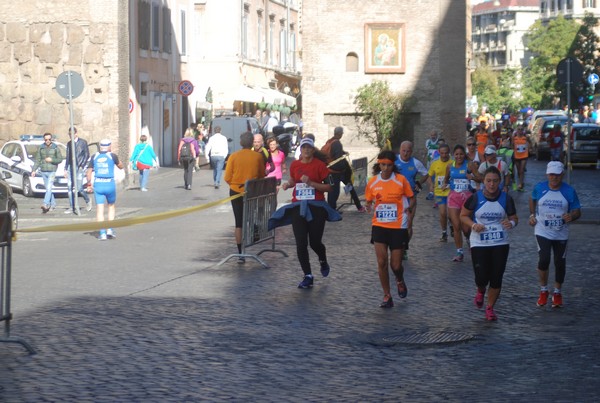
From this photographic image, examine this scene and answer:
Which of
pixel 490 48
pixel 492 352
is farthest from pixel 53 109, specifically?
pixel 490 48

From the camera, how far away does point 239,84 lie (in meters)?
64.6

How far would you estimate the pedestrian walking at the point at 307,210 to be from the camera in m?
15.0

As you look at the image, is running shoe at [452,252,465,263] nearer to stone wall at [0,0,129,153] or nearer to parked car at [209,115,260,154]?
stone wall at [0,0,129,153]

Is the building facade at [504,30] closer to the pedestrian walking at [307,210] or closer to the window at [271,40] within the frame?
the window at [271,40]

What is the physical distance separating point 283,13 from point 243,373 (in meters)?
70.3

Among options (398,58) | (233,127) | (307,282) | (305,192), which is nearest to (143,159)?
(398,58)

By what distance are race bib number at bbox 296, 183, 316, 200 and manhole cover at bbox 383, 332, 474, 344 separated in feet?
13.4

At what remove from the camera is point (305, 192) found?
49.6 feet

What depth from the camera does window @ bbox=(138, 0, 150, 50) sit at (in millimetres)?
46156

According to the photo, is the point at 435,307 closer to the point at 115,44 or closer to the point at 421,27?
the point at 115,44

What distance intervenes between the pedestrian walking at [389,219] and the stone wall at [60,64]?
2355 centimetres

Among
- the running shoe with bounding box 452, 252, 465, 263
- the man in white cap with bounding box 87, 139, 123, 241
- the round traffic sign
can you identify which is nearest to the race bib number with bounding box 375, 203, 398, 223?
the running shoe with bounding box 452, 252, 465, 263

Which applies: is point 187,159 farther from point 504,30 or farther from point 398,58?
point 504,30

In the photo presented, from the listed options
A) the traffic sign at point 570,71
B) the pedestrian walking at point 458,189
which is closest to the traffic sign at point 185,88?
the traffic sign at point 570,71
